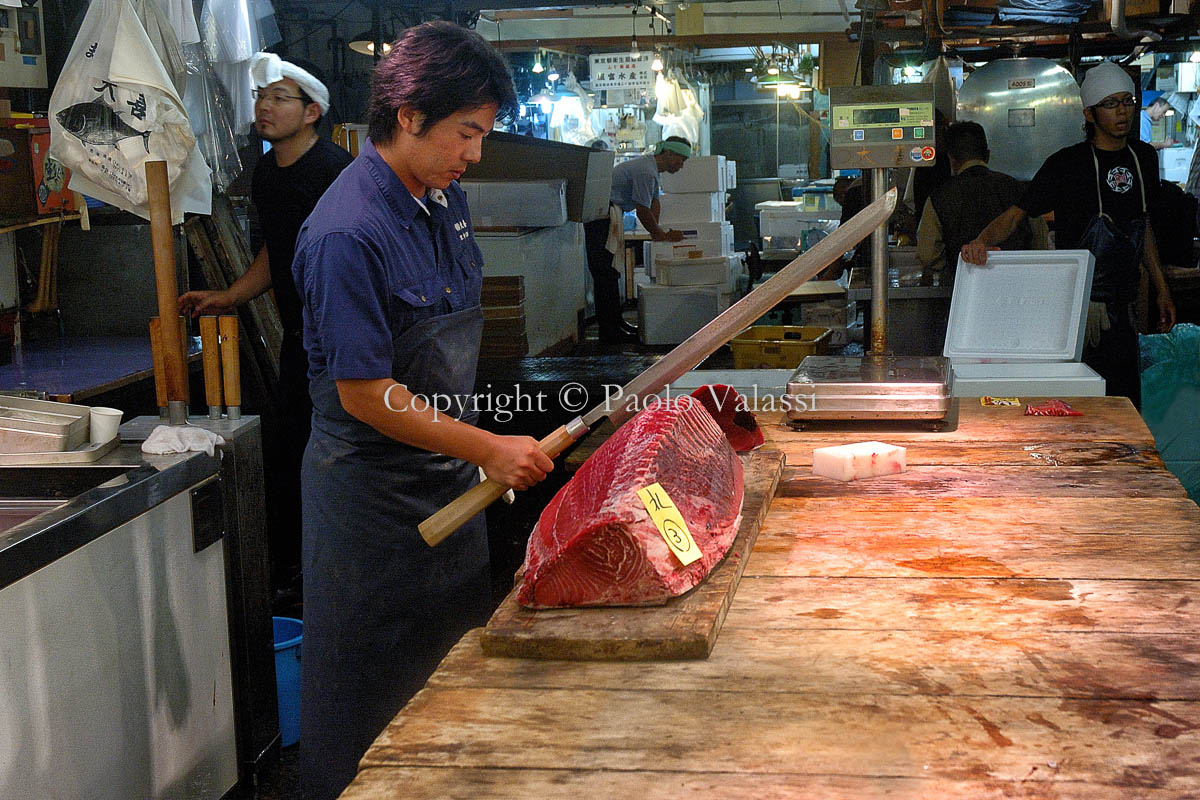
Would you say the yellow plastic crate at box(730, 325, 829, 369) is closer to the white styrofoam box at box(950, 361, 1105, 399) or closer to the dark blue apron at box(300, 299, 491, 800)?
the white styrofoam box at box(950, 361, 1105, 399)

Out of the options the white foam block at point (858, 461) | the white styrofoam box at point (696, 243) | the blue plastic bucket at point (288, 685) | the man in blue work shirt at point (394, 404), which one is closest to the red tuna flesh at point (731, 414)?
the white foam block at point (858, 461)

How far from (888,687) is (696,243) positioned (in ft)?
31.0

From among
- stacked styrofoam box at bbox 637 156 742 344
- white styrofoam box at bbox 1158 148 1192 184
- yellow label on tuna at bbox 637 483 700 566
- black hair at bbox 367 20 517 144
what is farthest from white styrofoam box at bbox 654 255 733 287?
yellow label on tuna at bbox 637 483 700 566

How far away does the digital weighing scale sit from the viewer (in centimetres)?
312

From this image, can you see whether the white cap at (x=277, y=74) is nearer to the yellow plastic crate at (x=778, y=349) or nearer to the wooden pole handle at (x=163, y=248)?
the wooden pole handle at (x=163, y=248)

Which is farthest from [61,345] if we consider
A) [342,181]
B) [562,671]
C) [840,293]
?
[840,293]

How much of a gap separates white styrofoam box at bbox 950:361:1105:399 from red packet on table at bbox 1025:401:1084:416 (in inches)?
9.6

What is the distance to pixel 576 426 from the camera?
2387mm

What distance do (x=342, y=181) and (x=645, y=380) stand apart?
2.52 feet

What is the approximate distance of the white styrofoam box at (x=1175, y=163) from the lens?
1370cm

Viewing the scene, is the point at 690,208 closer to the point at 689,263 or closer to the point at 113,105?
the point at 689,263

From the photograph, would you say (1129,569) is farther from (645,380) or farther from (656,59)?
(656,59)

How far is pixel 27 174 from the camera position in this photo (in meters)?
4.59

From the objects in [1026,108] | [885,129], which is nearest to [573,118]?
[1026,108]
